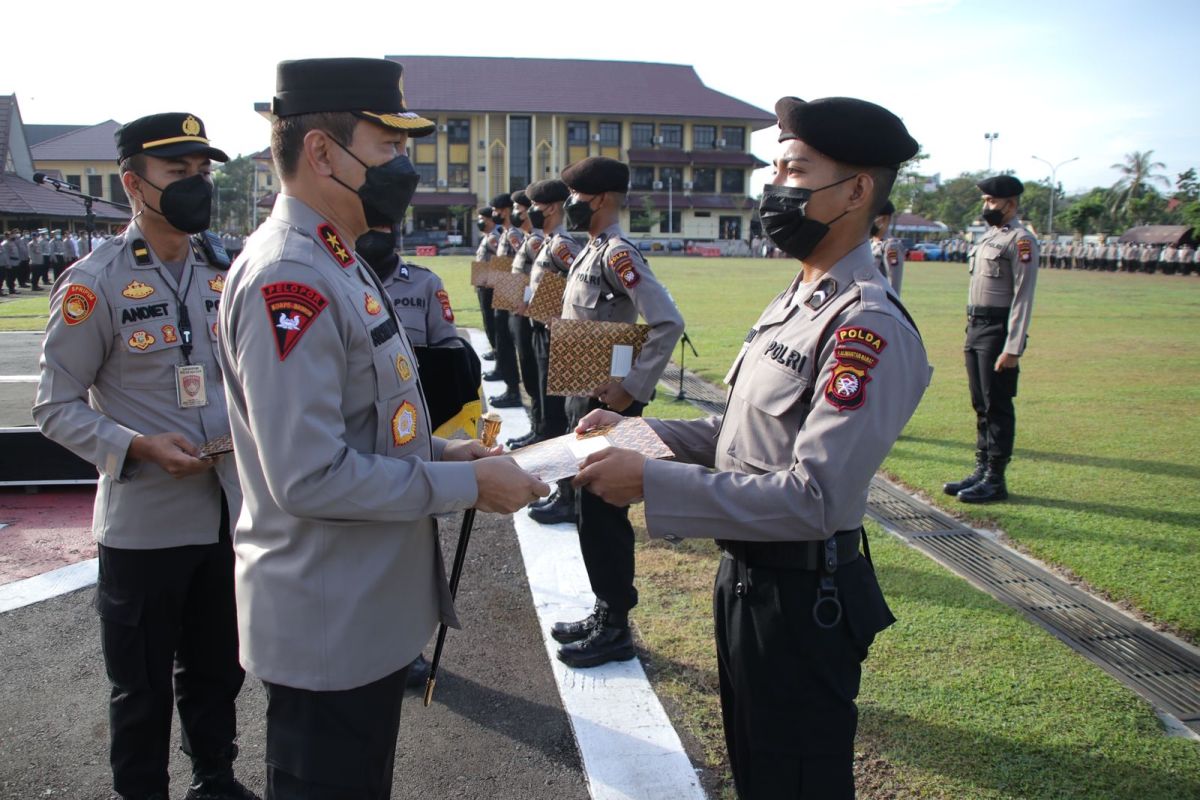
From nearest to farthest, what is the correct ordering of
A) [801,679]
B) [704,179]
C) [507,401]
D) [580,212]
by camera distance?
[801,679] < [580,212] < [507,401] < [704,179]

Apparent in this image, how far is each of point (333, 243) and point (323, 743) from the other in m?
1.19

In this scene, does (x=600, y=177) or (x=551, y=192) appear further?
(x=551, y=192)

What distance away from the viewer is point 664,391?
10523 mm

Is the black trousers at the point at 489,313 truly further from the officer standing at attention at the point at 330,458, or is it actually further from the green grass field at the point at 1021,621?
the officer standing at attention at the point at 330,458

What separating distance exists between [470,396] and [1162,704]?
330 centimetres

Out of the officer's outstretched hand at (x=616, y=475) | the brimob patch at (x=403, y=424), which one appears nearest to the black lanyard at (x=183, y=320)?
the brimob patch at (x=403, y=424)

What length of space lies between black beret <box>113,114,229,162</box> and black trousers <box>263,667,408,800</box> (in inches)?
83.4

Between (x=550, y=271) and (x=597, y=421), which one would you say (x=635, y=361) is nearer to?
(x=597, y=421)

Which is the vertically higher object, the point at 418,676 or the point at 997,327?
the point at 997,327

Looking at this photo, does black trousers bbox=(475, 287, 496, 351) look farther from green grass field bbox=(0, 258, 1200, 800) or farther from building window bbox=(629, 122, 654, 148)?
building window bbox=(629, 122, 654, 148)

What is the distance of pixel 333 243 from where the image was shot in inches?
78.3

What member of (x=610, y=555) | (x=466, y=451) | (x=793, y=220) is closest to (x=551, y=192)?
(x=610, y=555)

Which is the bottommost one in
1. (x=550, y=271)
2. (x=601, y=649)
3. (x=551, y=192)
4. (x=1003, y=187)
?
(x=601, y=649)

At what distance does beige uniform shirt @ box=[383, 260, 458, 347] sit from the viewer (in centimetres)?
482
